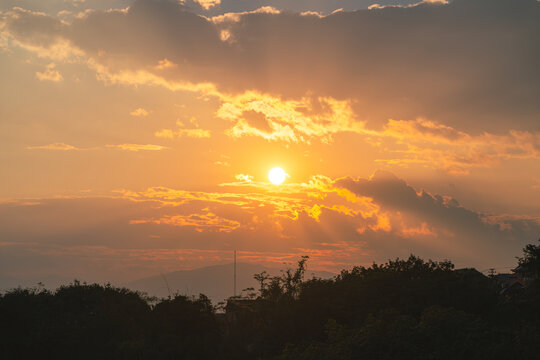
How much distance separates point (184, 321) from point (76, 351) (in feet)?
26.8

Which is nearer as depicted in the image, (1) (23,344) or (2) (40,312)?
(1) (23,344)

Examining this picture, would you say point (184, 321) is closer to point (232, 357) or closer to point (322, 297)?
point (232, 357)

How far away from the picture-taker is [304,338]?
41031 millimetres

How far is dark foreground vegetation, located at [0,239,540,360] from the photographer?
26.0 m

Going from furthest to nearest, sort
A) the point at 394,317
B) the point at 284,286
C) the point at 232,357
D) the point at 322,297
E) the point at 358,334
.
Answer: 1. the point at 284,286
2. the point at 322,297
3. the point at 232,357
4. the point at 394,317
5. the point at 358,334

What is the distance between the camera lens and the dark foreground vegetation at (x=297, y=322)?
2598 centimetres

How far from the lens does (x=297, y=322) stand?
138 feet

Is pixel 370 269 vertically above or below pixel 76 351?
above

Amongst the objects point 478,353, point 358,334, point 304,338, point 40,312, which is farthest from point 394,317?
point 40,312

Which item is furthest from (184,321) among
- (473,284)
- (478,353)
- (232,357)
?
(473,284)

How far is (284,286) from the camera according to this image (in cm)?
5059

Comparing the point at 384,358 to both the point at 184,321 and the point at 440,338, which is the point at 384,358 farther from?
the point at 184,321

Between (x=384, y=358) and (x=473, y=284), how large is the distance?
84.2 feet

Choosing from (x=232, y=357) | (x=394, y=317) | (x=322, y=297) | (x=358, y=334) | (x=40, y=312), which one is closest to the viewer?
(x=358, y=334)
